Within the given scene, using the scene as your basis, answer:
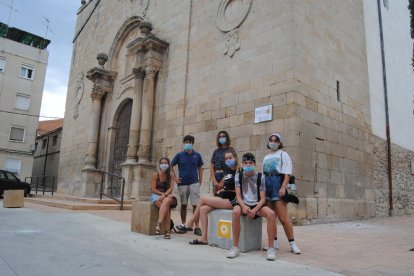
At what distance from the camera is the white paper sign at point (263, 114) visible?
749 cm

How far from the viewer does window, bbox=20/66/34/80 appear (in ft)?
84.1

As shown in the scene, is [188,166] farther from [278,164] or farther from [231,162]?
[278,164]

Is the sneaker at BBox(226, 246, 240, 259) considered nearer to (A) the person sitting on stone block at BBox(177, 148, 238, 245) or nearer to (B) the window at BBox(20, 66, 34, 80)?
(A) the person sitting on stone block at BBox(177, 148, 238, 245)

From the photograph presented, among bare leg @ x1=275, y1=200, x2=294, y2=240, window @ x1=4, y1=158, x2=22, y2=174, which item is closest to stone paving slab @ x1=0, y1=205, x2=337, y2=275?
bare leg @ x1=275, y1=200, x2=294, y2=240

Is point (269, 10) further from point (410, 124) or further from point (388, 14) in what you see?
point (410, 124)

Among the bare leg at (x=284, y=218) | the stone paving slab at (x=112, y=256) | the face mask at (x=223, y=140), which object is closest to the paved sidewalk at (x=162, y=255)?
the stone paving slab at (x=112, y=256)

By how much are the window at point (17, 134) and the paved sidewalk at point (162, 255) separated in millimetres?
21526

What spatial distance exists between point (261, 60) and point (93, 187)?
27.8ft

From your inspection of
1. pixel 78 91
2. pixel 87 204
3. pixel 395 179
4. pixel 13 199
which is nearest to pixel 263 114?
pixel 87 204

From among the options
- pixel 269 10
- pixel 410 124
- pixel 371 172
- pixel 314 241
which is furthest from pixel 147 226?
pixel 410 124

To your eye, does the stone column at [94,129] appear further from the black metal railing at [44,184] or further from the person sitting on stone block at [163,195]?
the person sitting on stone block at [163,195]

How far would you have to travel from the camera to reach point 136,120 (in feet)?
37.0

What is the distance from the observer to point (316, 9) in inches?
326

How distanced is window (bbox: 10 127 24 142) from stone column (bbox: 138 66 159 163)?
17.7 metres
